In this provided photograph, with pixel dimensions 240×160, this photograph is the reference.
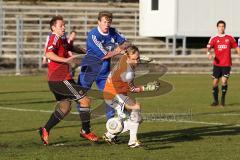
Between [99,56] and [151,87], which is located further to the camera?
[99,56]

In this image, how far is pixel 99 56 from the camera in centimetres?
1276

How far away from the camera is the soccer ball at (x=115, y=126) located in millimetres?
12273

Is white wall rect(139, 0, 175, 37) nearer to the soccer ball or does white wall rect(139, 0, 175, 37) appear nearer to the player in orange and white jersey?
the player in orange and white jersey

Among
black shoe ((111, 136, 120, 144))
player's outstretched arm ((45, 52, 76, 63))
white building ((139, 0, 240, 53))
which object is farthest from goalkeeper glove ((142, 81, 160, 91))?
white building ((139, 0, 240, 53))

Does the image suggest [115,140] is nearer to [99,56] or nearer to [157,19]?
[99,56]

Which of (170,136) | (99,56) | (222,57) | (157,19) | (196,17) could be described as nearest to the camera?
(99,56)

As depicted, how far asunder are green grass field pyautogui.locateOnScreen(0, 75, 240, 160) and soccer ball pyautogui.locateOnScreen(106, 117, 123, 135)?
0.75 ft

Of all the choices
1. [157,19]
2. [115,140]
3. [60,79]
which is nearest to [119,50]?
[60,79]

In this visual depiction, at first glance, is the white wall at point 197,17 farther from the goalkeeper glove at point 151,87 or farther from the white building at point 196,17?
the goalkeeper glove at point 151,87

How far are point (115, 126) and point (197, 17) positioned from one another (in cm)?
2862

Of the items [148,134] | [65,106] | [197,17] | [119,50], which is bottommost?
[148,134]

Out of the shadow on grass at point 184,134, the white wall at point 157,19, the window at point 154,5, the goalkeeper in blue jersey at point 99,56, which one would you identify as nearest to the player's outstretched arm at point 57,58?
the goalkeeper in blue jersey at point 99,56

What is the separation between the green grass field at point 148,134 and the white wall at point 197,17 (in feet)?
55.5

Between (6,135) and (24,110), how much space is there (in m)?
5.17
